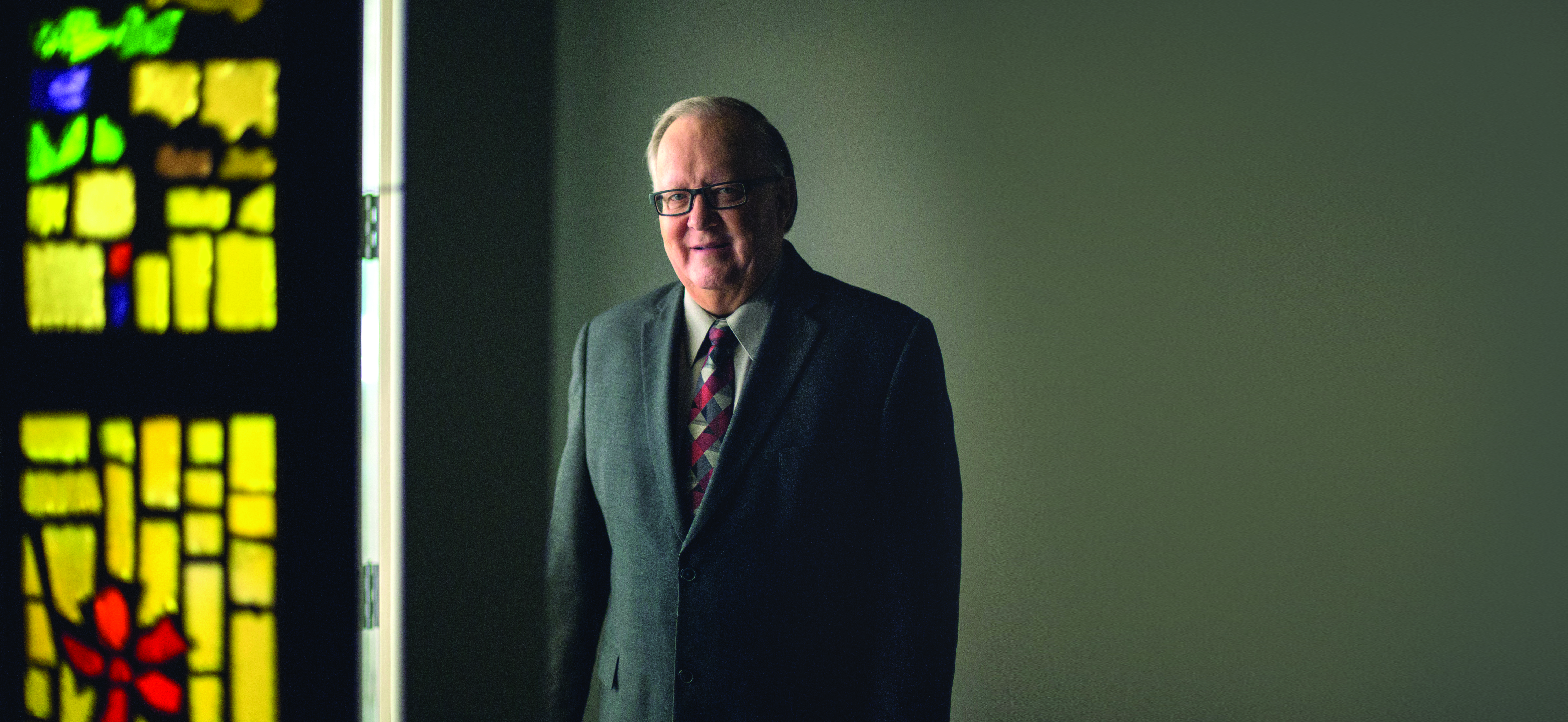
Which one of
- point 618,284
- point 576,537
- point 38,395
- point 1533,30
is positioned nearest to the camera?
point 38,395

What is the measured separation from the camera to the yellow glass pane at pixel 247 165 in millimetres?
900

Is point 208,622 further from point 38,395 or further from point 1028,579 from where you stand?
point 1028,579

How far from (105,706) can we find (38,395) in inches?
16.5

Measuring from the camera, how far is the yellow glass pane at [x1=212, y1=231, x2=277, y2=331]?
2.92 ft

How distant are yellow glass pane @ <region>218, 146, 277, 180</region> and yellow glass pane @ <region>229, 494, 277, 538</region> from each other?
39cm

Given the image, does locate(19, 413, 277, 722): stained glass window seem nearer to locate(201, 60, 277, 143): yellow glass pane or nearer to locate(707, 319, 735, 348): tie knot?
locate(201, 60, 277, 143): yellow glass pane

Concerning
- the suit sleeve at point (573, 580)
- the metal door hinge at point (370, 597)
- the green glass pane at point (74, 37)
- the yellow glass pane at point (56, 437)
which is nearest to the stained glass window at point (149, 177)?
the green glass pane at point (74, 37)

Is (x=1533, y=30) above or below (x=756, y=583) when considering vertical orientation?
above

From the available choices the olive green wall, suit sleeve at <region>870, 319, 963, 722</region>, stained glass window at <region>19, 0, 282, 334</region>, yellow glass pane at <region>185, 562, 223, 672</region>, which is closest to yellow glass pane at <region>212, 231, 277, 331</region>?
stained glass window at <region>19, 0, 282, 334</region>

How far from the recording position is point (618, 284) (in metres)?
Result: 1.76

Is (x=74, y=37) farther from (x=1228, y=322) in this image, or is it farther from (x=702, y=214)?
(x=1228, y=322)

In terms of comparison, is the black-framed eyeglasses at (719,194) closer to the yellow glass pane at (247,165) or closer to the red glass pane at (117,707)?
the yellow glass pane at (247,165)

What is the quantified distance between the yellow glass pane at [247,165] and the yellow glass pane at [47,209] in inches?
7.2

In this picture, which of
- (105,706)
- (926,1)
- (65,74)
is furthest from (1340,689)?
(65,74)
